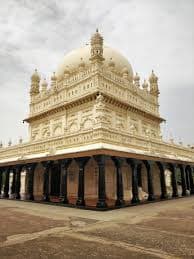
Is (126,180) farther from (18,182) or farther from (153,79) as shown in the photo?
(153,79)

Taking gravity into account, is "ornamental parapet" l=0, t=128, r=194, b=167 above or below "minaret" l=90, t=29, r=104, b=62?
below

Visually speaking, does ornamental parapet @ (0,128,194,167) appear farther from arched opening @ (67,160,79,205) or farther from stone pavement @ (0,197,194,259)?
stone pavement @ (0,197,194,259)

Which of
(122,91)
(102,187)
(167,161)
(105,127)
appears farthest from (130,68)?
(102,187)

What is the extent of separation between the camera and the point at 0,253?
14.9 ft

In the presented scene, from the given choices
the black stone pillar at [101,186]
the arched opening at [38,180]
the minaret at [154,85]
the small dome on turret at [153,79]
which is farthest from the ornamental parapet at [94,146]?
the small dome on turret at [153,79]

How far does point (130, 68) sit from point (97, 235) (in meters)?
23.7

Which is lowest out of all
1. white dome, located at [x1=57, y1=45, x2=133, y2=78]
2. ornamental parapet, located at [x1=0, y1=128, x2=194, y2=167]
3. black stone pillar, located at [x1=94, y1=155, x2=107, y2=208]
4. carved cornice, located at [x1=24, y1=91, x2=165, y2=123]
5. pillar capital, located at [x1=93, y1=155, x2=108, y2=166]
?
black stone pillar, located at [x1=94, y1=155, x2=107, y2=208]

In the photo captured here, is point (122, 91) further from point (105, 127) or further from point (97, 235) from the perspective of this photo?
point (97, 235)

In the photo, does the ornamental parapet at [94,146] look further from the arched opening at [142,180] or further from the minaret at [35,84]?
the minaret at [35,84]

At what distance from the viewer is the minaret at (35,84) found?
2622 cm

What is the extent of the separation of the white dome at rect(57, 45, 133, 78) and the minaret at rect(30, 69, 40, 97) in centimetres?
281

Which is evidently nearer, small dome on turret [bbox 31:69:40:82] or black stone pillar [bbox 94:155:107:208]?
black stone pillar [bbox 94:155:107:208]

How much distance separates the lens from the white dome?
2472cm

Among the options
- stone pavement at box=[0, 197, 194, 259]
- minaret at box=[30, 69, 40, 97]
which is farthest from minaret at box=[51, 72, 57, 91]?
stone pavement at box=[0, 197, 194, 259]
